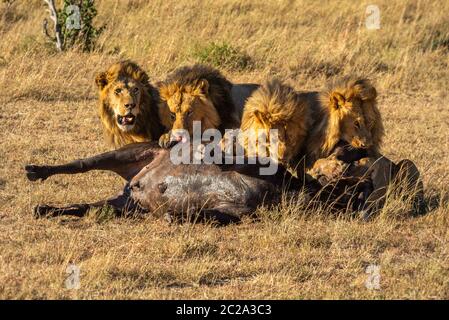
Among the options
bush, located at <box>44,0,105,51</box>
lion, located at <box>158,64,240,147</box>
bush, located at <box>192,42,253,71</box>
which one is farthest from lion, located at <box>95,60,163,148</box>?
bush, located at <box>44,0,105,51</box>

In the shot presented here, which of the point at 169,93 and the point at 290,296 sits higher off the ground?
the point at 169,93

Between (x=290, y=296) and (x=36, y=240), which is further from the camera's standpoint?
(x=36, y=240)

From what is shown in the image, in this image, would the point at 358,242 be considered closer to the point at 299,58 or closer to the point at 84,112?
the point at 84,112

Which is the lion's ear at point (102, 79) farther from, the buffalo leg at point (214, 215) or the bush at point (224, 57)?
the bush at point (224, 57)

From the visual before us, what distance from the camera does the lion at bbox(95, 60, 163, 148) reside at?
23.9 ft

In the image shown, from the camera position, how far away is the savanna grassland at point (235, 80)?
5.73 meters

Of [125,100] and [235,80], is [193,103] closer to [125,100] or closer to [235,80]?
[125,100]

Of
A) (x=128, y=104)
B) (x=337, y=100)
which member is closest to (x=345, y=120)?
(x=337, y=100)

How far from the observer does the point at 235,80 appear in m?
11.5

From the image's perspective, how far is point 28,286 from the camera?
17.9ft

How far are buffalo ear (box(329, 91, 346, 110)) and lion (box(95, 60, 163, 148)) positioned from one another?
51.9 inches

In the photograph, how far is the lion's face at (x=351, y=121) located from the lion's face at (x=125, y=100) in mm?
1445

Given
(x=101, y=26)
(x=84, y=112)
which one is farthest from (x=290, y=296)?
(x=101, y=26)

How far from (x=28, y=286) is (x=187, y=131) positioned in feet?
6.22
